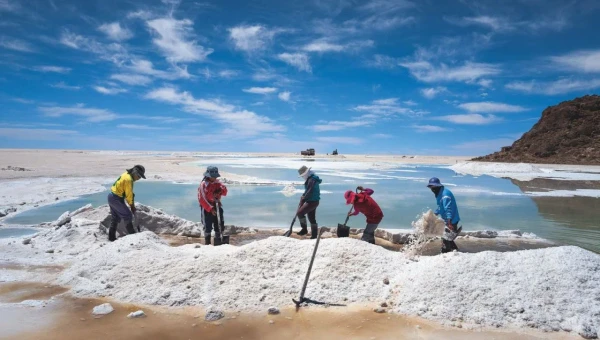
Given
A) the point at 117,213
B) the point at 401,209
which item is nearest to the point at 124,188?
the point at 117,213

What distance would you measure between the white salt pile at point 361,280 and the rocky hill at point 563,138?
40.6 meters

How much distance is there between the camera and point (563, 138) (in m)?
43.2

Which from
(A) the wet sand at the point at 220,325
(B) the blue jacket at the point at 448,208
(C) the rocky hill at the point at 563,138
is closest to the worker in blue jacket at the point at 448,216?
(B) the blue jacket at the point at 448,208

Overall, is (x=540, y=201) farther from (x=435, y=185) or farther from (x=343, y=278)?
(x=343, y=278)

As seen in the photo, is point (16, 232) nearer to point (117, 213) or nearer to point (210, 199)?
point (117, 213)

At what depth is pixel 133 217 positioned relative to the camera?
6961 mm

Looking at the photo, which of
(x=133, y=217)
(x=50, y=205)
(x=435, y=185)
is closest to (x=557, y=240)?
(x=435, y=185)

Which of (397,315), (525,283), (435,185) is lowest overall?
(397,315)

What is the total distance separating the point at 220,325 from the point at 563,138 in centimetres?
4980

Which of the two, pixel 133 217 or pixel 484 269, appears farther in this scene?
pixel 133 217

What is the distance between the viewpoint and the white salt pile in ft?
12.9

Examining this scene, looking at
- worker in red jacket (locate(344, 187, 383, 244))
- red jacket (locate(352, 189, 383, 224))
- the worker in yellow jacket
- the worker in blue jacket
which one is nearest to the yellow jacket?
the worker in yellow jacket

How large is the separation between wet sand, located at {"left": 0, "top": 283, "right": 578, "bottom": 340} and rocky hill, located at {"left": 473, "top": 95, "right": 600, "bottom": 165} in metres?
41.9

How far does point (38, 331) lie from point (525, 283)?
4.86 metres
